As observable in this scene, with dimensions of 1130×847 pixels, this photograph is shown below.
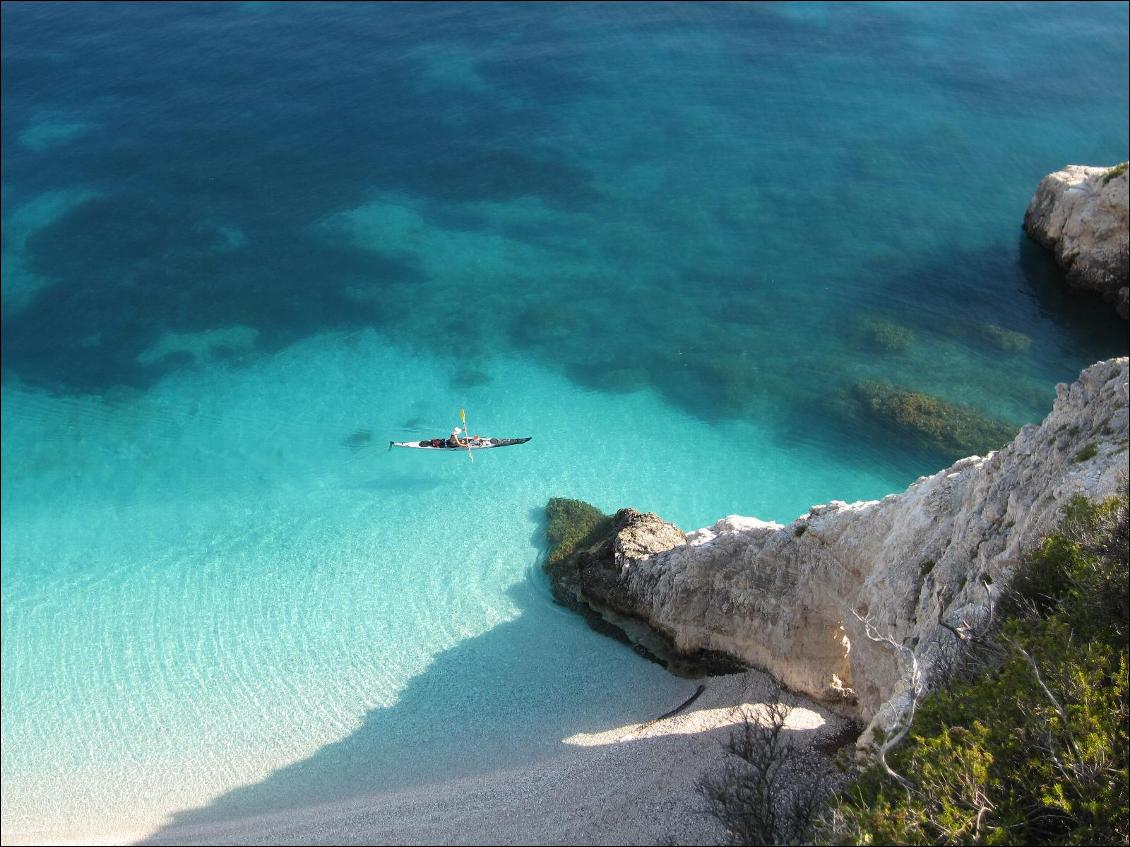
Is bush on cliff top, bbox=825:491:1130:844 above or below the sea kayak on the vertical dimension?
above

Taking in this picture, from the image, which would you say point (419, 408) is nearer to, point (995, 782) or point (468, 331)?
point (468, 331)

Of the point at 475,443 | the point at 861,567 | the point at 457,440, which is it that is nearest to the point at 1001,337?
the point at 861,567

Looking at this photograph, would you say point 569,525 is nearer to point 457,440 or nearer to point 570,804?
point 457,440

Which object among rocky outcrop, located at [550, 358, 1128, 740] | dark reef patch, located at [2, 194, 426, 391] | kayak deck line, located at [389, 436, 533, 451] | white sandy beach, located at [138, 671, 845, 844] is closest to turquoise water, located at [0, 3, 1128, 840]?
dark reef patch, located at [2, 194, 426, 391]

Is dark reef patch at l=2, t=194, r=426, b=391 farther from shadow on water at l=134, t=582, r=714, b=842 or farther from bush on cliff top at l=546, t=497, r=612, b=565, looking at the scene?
shadow on water at l=134, t=582, r=714, b=842

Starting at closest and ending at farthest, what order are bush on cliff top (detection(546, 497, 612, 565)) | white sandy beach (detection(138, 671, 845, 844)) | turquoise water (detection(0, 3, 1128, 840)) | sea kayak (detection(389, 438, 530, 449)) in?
white sandy beach (detection(138, 671, 845, 844))
turquoise water (detection(0, 3, 1128, 840))
bush on cliff top (detection(546, 497, 612, 565))
sea kayak (detection(389, 438, 530, 449))

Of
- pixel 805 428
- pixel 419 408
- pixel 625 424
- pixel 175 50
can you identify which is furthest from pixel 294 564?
pixel 175 50
